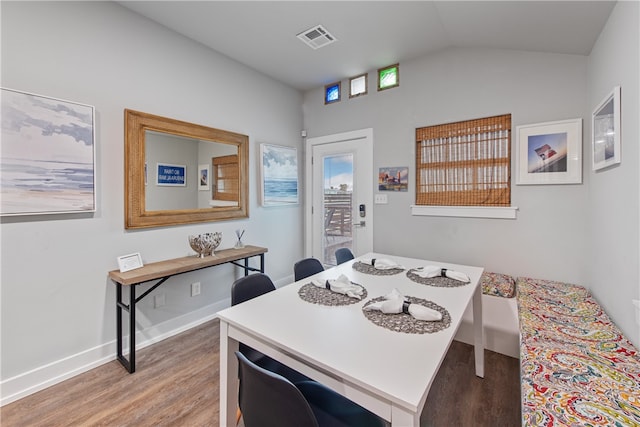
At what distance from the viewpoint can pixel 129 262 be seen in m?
2.26

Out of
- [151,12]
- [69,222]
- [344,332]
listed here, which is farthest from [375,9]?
[69,222]

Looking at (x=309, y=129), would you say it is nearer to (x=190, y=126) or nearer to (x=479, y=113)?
(x=190, y=126)

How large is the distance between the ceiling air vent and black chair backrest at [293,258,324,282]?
6.92 ft

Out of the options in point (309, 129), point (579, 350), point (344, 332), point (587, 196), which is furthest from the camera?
point (309, 129)

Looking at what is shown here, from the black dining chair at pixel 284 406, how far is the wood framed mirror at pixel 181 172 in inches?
78.0

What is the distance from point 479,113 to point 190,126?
2837 mm

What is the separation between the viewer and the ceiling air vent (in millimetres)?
2588

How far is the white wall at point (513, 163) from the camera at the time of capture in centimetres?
150

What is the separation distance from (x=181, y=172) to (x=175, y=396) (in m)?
1.87

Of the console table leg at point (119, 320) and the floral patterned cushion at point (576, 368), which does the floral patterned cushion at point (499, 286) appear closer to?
the floral patterned cushion at point (576, 368)

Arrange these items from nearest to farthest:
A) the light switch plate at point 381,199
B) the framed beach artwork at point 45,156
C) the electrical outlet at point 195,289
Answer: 1. the framed beach artwork at point 45,156
2. the electrical outlet at point 195,289
3. the light switch plate at point 381,199

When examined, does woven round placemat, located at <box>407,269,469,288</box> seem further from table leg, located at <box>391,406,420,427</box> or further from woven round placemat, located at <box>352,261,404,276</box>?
table leg, located at <box>391,406,420,427</box>

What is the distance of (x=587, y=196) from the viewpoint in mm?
2225

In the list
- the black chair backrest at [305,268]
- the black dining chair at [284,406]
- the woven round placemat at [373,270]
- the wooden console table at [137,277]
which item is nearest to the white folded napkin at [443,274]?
the woven round placemat at [373,270]
